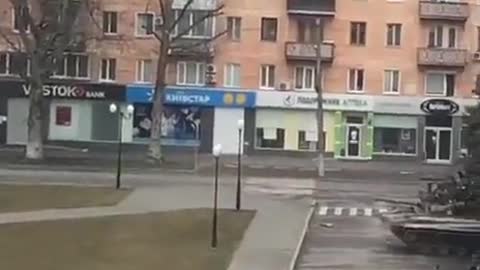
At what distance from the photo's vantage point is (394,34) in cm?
7156

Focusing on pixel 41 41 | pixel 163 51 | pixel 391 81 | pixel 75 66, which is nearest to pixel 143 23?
pixel 75 66

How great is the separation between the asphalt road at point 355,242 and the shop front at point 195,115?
23.3 metres

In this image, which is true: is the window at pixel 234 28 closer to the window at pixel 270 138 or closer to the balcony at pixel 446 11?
the window at pixel 270 138

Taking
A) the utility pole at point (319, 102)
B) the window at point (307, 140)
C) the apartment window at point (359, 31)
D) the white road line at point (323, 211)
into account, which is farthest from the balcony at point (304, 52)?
the white road line at point (323, 211)

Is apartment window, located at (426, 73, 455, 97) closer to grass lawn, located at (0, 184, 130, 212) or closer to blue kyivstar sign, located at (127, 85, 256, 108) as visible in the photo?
blue kyivstar sign, located at (127, 85, 256, 108)

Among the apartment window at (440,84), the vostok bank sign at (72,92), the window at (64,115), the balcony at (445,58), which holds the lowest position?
the window at (64,115)

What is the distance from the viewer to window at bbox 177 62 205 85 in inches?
2817

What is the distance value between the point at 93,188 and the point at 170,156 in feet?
77.0

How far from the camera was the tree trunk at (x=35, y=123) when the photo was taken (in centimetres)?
5794

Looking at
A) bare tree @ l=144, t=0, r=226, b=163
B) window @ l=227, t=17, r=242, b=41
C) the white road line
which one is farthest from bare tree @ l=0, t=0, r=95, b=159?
the white road line

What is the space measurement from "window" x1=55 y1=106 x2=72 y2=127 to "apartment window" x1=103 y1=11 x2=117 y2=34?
5.62 meters

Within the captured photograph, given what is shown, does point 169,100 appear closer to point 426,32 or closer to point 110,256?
point 426,32

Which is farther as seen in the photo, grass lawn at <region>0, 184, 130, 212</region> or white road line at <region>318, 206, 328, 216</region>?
white road line at <region>318, 206, 328, 216</region>

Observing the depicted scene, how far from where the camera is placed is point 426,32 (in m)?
71.7
